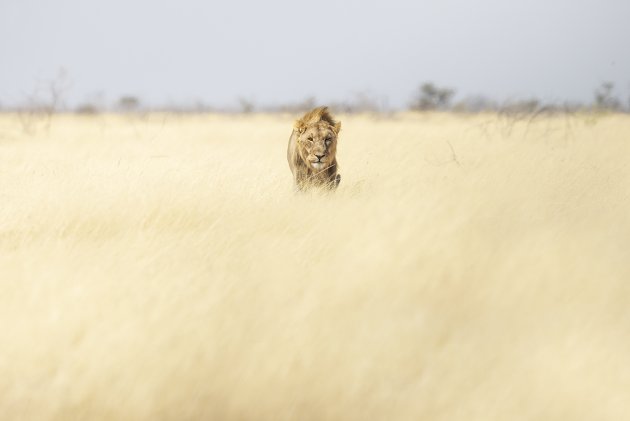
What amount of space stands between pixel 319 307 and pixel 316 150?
3.18 metres

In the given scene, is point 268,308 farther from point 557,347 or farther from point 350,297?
point 557,347

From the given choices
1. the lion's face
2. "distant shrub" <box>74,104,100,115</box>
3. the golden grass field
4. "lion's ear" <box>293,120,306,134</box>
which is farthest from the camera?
"distant shrub" <box>74,104,100,115</box>

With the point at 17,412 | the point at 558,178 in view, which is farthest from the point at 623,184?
the point at 17,412

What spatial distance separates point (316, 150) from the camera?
21.5 feet

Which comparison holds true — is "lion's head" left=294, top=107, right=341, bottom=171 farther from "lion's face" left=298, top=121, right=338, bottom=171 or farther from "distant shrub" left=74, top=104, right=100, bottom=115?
"distant shrub" left=74, top=104, right=100, bottom=115

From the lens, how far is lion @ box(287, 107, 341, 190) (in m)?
6.59

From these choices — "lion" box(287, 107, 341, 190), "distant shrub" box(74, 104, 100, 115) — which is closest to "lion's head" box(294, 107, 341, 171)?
"lion" box(287, 107, 341, 190)

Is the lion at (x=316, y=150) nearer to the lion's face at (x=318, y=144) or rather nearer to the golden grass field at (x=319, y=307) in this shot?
the lion's face at (x=318, y=144)

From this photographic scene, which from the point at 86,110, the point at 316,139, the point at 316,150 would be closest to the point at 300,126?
the point at 316,139

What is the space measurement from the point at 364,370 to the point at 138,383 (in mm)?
1063

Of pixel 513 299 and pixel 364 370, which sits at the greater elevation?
pixel 513 299

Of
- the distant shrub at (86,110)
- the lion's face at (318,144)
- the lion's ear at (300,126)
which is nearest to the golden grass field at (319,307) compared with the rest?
the lion's face at (318,144)

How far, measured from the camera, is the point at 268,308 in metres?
3.54

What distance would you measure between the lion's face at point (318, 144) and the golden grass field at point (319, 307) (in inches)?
23.1
